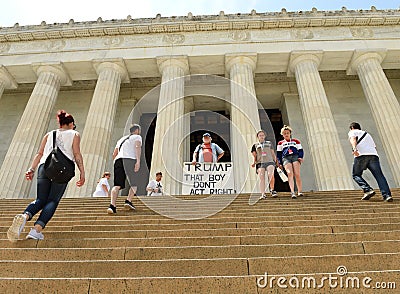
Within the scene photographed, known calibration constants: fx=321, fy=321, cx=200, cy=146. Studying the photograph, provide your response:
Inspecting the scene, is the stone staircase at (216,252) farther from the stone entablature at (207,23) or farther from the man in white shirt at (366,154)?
the stone entablature at (207,23)

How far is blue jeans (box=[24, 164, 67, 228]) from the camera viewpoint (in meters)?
5.58

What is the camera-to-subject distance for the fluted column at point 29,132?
55.1ft

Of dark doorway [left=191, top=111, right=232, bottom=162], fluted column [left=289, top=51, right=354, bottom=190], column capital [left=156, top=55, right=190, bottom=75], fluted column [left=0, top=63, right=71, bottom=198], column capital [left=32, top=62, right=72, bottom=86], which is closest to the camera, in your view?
fluted column [left=289, top=51, right=354, bottom=190]

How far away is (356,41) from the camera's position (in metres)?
21.3

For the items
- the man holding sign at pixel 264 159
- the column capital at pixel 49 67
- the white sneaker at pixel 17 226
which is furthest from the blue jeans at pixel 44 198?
the column capital at pixel 49 67

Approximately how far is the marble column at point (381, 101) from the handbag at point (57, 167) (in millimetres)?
16160

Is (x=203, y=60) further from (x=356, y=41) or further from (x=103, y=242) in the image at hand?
(x=103, y=242)

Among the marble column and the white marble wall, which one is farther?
the white marble wall

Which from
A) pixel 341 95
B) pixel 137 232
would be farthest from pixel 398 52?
pixel 137 232

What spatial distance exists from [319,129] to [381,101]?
14.4ft

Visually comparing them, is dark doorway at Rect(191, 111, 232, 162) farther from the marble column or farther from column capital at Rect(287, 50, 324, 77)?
the marble column

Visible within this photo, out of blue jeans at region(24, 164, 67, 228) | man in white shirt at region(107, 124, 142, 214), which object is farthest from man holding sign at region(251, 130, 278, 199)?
blue jeans at region(24, 164, 67, 228)

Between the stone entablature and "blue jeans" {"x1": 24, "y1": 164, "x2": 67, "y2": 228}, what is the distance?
18.2 metres

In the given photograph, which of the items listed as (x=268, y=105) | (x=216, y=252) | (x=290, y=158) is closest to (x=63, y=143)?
(x=216, y=252)
